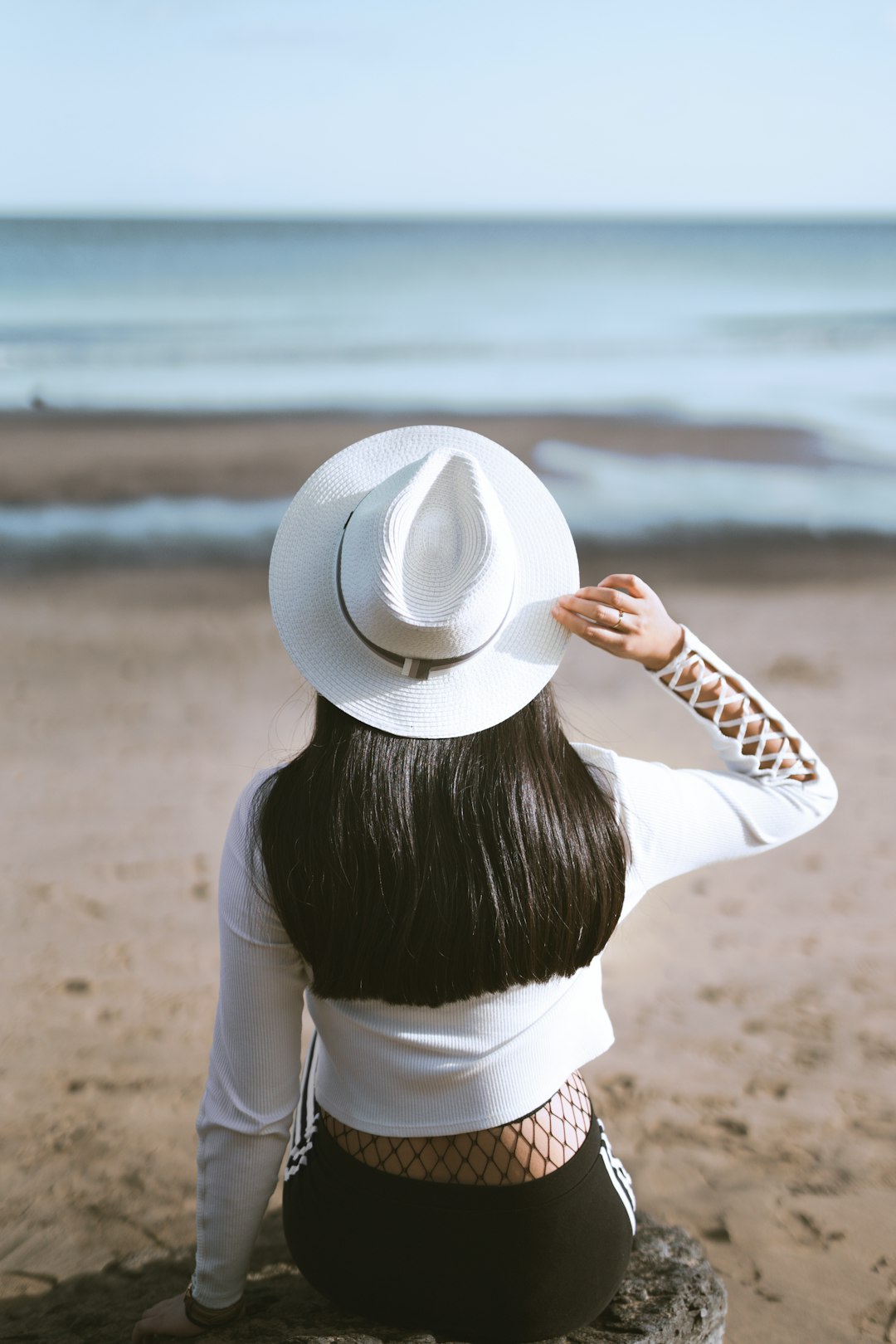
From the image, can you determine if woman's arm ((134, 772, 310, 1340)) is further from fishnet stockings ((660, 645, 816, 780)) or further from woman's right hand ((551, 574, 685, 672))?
fishnet stockings ((660, 645, 816, 780))

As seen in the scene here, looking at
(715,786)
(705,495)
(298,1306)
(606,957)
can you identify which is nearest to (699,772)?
(715,786)

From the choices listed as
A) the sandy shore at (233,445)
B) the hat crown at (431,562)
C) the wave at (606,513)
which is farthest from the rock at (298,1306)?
the sandy shore at (233,445)

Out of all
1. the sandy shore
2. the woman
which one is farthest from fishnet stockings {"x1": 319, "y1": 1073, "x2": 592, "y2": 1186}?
the sandy shore

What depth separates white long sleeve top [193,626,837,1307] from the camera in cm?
138

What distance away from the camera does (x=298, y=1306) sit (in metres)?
→ 1.68

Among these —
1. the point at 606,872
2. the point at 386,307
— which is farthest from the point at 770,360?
the point at 606,872

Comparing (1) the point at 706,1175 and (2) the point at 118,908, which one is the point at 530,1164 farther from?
(2) the point at 118,908

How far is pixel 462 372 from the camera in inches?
760

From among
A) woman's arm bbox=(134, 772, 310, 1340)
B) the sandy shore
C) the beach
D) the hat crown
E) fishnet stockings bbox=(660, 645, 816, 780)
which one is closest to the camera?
the hat crown

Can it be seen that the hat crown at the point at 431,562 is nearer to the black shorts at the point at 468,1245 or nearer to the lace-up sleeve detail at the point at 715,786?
the lace-up sleeve detail at the point at 715,786

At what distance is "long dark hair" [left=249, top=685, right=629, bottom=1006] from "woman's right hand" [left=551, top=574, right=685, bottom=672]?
11 centimetres

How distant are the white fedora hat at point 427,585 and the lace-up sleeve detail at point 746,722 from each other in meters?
0.25

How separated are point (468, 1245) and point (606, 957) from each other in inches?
95.2

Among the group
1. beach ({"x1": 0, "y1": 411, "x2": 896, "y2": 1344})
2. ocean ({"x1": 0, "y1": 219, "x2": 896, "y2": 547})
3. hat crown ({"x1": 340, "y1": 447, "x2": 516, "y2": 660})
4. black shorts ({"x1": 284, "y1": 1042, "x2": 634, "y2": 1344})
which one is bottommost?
ocean ({"x1": 0, "y1": 219, "x2": 896, "y2": 547})
